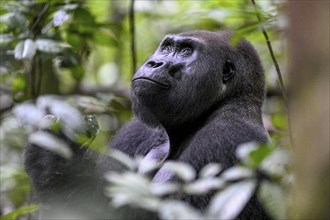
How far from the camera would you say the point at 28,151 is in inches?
166

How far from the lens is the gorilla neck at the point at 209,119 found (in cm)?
456

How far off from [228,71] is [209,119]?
0.39 meters

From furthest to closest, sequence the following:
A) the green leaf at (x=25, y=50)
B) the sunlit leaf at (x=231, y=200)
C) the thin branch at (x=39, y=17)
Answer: the thin branch at (x=39, y=17) < the green leaf at (x=25, y=50) < the sunlit leaf at (x=231, y=200)

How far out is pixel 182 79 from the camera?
4.54 meters

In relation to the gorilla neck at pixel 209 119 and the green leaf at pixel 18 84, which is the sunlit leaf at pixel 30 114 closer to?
the gorilla neck at pixel 209 119

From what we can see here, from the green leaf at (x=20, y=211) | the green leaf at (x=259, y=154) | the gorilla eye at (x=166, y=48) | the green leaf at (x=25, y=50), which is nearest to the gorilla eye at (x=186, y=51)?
the gorilla eye at (x=166, y=48)

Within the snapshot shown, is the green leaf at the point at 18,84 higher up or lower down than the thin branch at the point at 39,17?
lower down

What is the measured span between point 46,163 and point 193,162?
85 centimetres

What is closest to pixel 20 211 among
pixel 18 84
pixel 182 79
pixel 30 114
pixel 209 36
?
pixel 30 114

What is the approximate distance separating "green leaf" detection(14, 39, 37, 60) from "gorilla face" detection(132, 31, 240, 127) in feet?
2.27

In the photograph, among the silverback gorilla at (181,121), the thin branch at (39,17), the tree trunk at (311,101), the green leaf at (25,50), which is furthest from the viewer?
the thin branch at (39,17)

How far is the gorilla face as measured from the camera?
4438 mm

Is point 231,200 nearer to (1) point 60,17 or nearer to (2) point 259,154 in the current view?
(2) point 259,154

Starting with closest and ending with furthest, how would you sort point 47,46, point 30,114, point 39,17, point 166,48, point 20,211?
point 20,211
point 30,114
point 47,46
point 166,48
point 39,17
